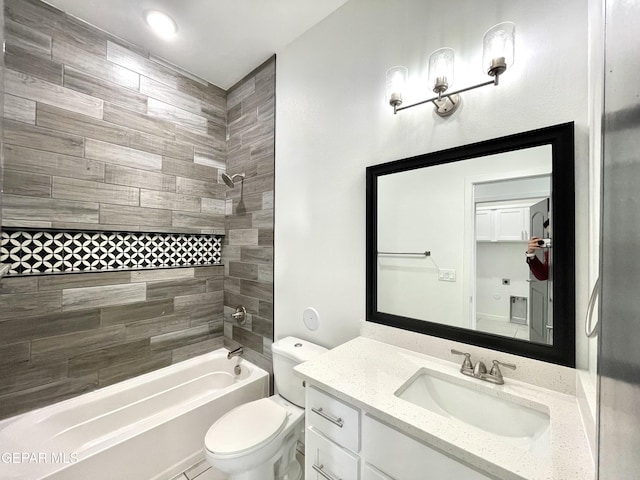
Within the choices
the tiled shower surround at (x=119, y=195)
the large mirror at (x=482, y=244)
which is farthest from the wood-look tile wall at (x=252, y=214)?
the large mirror at (x=482, y=244)

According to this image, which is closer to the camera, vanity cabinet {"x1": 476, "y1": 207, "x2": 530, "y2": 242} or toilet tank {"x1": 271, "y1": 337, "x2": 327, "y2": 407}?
vanity cabinet {"x1": 476, "y1": 207, "x2": 530, "y2": 242}

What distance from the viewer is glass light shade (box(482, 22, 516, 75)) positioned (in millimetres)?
1001

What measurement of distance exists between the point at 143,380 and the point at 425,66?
2.72 metres

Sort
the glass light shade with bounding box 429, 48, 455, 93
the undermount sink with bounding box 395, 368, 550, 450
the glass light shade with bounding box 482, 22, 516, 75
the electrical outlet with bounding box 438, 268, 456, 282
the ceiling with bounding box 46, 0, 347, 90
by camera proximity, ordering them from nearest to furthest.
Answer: the undermount sink with bounding box 395, 368, 550, 450, the glass light shade with bounding box 482, 22, 516, 75, the glass light shade with bounding box 429, 48, 455, 93, the electrical outlet with bounding box 438, 268, 456, 282, the ceiling with bounding box 46, 0, 347, 90

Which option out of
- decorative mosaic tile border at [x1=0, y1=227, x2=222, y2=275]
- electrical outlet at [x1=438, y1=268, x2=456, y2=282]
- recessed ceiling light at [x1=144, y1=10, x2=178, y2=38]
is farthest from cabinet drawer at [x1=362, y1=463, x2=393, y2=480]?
recessed ceiling light at [x1=144, y1=10, x2=178, y2=38]

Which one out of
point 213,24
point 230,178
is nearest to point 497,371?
point 230,178

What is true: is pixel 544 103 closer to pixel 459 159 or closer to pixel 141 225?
pixel 459 159

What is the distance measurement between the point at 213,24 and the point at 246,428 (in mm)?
2497

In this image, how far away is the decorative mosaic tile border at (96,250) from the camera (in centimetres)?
153

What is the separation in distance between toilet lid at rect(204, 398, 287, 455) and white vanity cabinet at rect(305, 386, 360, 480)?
12.4 inches

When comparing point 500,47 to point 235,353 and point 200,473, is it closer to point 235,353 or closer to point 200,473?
point 235,353

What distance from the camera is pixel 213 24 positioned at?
1773 millimetres

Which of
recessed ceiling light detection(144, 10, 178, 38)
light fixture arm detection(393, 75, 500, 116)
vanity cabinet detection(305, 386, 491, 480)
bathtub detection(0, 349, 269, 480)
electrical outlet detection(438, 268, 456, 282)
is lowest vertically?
bathtub detection(0, 349, 269, 480)

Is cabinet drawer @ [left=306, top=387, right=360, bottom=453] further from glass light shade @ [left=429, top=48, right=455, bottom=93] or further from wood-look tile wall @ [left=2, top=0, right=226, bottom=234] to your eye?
wood-look tile wall @ [left=2, top=0, right=226, bottom=234]
